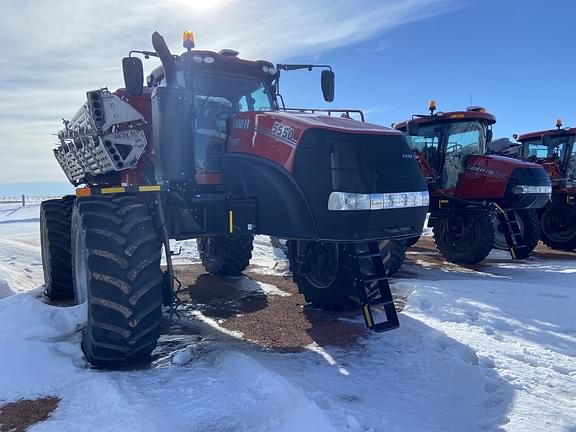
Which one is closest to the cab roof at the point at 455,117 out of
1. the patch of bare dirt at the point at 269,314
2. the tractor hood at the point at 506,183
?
the tractor hood at the point at 506,183

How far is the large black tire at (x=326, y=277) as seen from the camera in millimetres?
5652

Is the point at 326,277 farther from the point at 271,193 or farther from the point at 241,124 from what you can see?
the point at 241,124

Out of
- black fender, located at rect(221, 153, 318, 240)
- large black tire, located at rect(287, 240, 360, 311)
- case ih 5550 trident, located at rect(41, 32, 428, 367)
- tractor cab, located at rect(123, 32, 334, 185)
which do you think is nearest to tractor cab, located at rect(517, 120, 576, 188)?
large black tire, located at rect(287, 240, 360, 311)

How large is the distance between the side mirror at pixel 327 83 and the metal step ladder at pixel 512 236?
5.63 m

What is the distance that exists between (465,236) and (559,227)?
4240 millimetres

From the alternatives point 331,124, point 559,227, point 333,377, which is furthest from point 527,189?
point 333,377

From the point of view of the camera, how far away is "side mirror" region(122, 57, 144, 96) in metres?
4.47

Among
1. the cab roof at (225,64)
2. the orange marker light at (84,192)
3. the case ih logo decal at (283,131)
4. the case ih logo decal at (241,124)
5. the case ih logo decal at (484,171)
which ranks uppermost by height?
the cab roof at (225,64)

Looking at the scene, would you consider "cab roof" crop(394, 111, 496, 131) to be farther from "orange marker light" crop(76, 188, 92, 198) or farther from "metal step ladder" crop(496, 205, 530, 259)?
"orange marker light" crop(76, 188, 92, 198)

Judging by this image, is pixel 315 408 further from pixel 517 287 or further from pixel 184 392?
pixel 517 287

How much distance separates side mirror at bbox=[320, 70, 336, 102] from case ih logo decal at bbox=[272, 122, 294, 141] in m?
1.40

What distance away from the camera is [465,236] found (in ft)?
34.4

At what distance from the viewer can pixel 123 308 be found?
4.02 metres

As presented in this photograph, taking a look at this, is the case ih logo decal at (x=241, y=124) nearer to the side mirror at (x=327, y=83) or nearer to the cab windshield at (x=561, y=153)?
the side mirror at (x=327, y=83)
